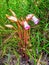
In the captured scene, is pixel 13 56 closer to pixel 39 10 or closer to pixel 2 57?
pixel 2 57

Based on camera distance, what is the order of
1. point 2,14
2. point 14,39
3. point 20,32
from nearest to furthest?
point 20,32 < point 14,39 < point 2,14

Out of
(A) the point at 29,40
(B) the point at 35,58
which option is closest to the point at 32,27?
(A) the point at 29,40

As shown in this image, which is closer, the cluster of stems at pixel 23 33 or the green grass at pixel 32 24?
the cluster of stems at pixel 23 33

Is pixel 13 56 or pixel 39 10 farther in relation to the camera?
pixel 39 10

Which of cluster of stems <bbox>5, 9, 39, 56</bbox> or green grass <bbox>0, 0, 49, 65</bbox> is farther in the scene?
green grass <bbox>0, 0, 49, 65</bbox>

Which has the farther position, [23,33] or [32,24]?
[32,24]

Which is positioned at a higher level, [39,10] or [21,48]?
[39,10]

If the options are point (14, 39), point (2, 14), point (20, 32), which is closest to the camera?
point (20, 32)

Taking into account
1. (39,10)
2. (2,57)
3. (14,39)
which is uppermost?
(39,10)
